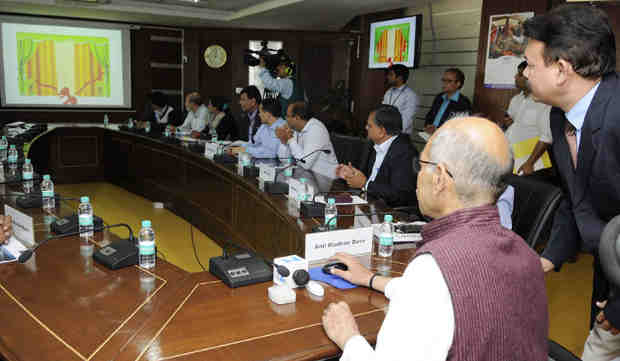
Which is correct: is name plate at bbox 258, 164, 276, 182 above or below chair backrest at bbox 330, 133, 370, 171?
below

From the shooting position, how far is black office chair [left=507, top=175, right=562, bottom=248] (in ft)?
5.46

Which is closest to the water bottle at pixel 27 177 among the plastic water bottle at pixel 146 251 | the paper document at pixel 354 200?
the plastic water bottle at pixel 146 251

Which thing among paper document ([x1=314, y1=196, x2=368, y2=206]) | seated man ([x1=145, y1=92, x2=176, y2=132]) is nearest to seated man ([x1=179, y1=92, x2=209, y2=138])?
seated man ([x1=145, y1=92, x2=176, y2=132])

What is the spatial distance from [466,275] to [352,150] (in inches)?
103

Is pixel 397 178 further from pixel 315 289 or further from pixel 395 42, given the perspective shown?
pixel 395 42

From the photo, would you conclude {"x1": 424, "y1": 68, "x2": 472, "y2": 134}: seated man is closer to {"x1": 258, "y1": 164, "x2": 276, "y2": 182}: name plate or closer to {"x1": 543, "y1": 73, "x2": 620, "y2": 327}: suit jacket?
{"x1": 258, "y1": 164, "x2": 276, "y2": 182}: name plate

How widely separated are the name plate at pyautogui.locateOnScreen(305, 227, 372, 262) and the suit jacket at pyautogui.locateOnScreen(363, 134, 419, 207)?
34.5 inches

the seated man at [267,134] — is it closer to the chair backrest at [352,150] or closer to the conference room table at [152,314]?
the chair backrest at [352,150]

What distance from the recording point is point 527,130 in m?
3.76

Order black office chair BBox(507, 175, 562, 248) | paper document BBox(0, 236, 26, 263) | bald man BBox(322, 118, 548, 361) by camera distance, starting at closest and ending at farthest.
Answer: bald man BBox(322, 118, 548, 361) < paper document BBox(0, 236, 26, 263) < black office chair BBox(507, 175, 562, 248)

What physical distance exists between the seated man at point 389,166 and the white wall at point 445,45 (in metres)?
3.04

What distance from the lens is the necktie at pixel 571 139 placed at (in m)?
1.39

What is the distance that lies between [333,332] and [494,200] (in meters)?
0.48

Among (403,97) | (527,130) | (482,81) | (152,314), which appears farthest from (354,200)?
(403,97)
